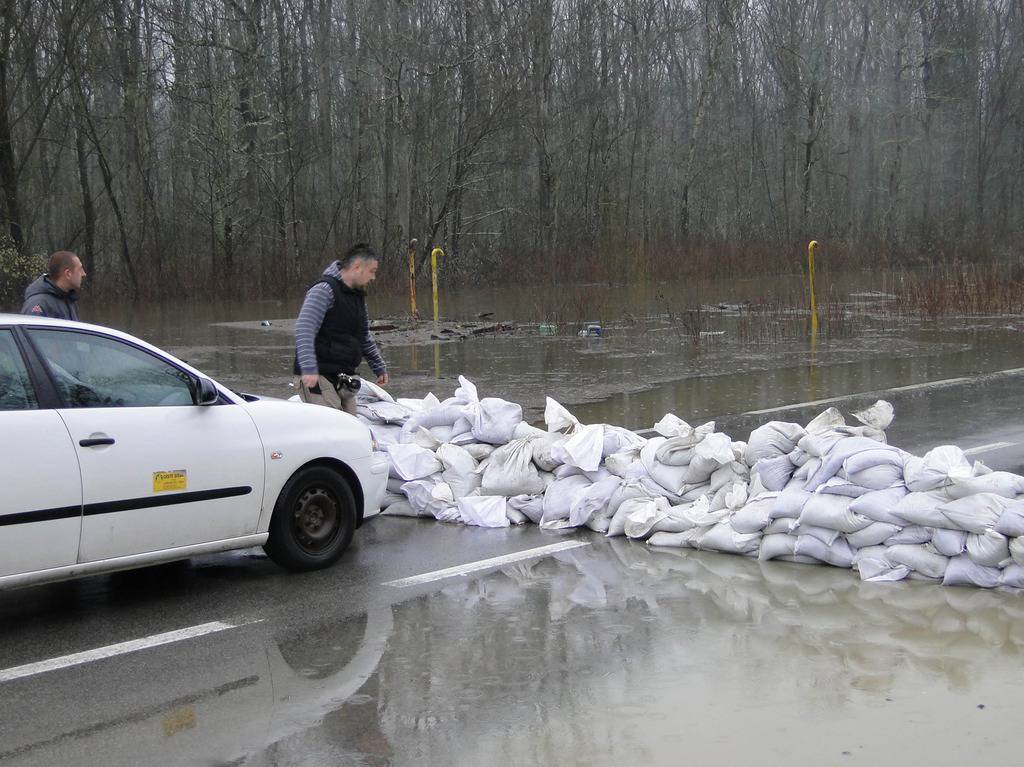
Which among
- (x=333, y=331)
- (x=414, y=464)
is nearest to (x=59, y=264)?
(x=333, y=331)

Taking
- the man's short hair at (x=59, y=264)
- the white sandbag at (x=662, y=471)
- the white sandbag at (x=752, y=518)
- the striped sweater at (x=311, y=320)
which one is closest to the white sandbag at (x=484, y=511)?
the white sandbag at (x=662, y=471)

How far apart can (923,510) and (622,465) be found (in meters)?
2.26

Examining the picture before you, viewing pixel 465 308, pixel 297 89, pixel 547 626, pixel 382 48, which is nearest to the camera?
pixel 547 626

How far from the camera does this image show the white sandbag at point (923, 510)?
21.5ft

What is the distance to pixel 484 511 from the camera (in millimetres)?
8297

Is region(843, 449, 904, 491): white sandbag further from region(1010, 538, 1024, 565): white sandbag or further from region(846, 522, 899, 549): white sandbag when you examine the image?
region(1010, 538, 1024, 565): white sandbag

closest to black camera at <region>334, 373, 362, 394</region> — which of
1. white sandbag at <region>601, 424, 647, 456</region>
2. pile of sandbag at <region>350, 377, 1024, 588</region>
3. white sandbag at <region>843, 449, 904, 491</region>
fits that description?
pile of sandbag at <region>350, 377, 1024, 588</region>

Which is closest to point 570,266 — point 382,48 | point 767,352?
point 382,48

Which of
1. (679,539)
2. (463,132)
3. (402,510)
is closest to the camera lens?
(679,539)

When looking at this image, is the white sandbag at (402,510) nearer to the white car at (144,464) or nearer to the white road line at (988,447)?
the white car at (144,464)

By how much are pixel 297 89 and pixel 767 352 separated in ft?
92.8

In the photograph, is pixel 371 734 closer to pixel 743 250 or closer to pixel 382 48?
pixel 382 48

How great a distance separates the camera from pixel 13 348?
19.9ft

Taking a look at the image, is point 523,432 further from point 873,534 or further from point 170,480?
point 170,480
